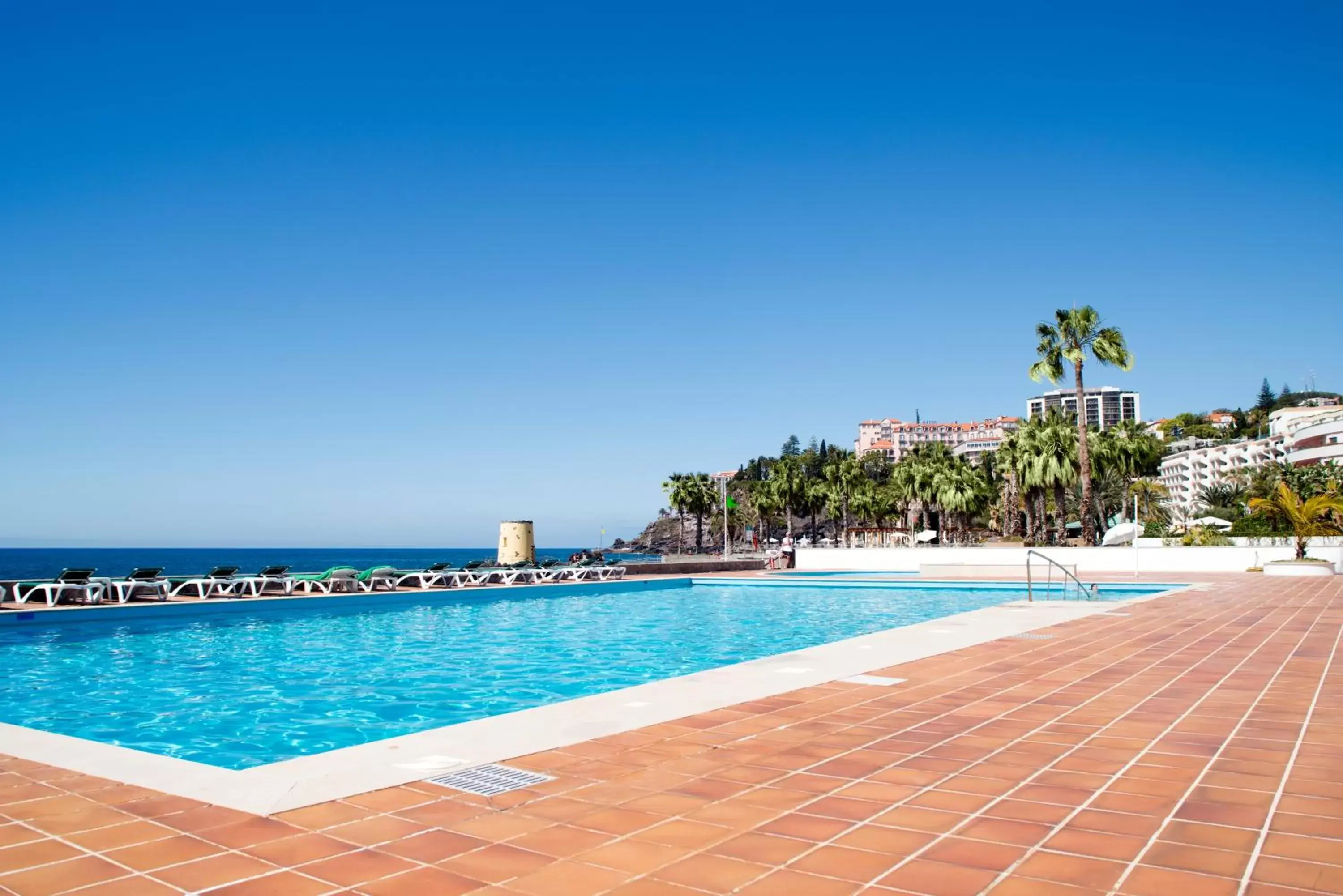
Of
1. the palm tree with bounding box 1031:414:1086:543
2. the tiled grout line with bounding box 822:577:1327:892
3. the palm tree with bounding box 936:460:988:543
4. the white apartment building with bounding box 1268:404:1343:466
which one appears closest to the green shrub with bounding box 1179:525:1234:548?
the palm tree with bounding box 1031:414:1086:543

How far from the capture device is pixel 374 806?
14.2 ft

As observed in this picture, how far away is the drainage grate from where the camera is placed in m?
4.64

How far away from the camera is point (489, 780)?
15.8ft

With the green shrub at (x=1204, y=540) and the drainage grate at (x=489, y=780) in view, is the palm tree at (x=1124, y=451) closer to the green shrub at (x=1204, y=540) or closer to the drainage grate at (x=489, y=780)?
the green shrub at (x=1204, y=540)

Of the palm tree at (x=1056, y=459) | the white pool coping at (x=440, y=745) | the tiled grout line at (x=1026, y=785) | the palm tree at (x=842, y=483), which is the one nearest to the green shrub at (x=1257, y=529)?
the palm tree at (x=1056, y=459)

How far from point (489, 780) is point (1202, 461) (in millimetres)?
144166

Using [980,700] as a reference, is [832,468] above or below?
above

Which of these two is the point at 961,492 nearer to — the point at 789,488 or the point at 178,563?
the point at 789,488

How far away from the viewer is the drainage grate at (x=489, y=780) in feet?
A: 15.2

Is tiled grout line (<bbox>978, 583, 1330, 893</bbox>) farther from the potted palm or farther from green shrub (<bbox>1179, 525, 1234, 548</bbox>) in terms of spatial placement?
green shrub (<bbox>1179, 525, 1234, 548</bbox>)

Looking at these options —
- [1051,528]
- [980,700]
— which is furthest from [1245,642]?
[1051,528]

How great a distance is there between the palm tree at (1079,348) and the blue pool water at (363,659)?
13.2 m

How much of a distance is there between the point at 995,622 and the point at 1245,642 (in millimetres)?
2933

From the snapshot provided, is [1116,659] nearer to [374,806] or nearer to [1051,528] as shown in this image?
[374,806]
